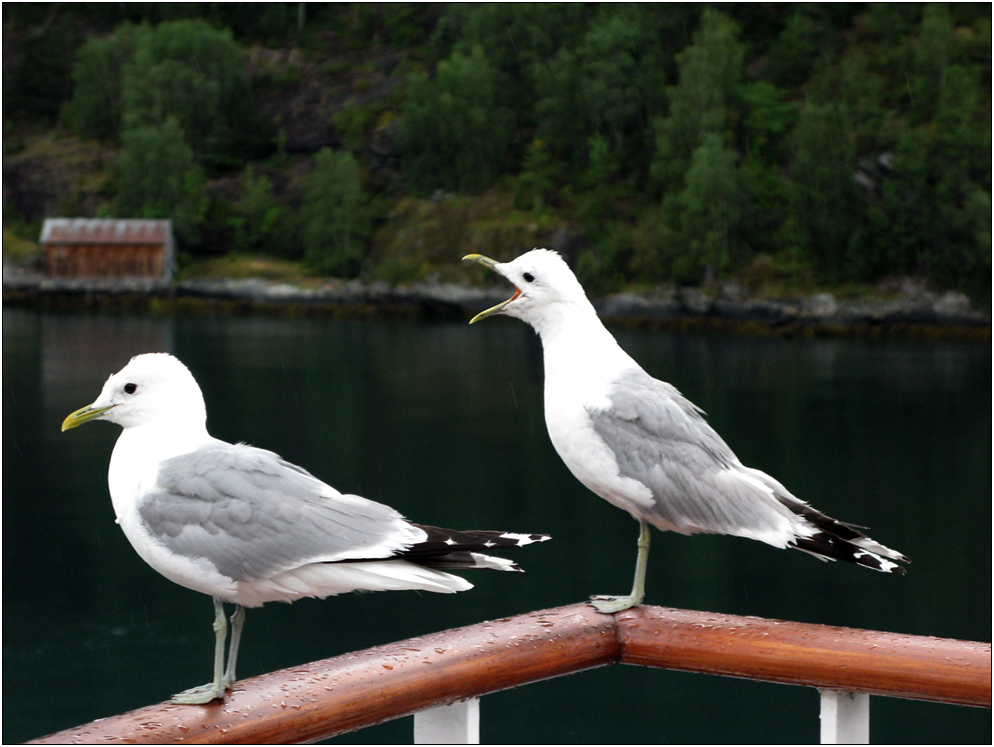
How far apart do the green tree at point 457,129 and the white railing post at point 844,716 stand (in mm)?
52728

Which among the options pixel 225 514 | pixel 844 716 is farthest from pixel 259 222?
pixel 844 716

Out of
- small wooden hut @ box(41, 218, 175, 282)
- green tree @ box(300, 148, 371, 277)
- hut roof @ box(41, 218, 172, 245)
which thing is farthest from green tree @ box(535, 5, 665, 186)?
small wooden hut @ box(41, 218, 175, 282)

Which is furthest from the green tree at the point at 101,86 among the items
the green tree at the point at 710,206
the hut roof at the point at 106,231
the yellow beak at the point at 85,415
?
the yellow beak at the point at 85,415

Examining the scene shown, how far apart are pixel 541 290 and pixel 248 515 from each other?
1.03m

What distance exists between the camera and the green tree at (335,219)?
5241 cm

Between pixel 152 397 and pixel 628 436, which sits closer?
pixel 152 397

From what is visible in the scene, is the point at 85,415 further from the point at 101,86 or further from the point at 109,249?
the point at 101,86

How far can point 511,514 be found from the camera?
2348 cm

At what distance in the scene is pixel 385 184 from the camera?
57719mm

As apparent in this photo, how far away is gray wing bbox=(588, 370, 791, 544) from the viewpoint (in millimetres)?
2783

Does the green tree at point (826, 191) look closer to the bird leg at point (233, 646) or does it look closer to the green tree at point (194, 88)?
the green tree at point (194, 88)

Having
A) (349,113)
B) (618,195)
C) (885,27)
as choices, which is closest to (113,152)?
(349,113)

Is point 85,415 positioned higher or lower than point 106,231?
lower

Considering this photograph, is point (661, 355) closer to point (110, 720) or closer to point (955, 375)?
point (955, 375)
